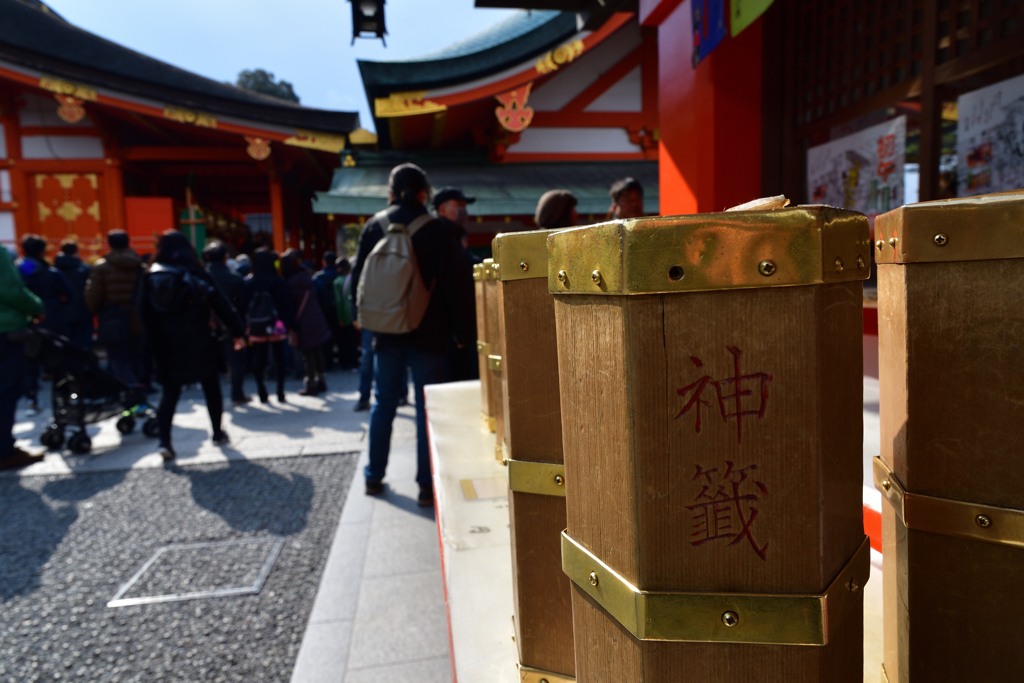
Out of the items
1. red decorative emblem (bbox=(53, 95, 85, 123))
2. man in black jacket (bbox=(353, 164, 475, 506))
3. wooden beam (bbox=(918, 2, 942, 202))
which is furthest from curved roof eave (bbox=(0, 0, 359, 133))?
wooden beam (bbox=(918, 2, 942, 202))

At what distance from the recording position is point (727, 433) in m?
0.51

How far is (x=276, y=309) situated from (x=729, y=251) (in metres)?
6.32

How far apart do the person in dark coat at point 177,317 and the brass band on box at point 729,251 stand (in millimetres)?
4142

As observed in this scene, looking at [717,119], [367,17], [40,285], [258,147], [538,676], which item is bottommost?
[538,676]

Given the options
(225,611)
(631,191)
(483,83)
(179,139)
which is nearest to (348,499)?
(225,611)

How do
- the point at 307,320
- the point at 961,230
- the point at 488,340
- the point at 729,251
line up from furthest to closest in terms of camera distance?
the point at 307,320 < the point at 488,340 < the point at 961,230 < the point at 729,251

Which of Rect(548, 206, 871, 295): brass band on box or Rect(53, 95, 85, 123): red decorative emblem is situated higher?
Rect(53, 95, 85, 123): red decorative emblem

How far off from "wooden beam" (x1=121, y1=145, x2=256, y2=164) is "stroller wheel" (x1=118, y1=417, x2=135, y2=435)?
6.49 m

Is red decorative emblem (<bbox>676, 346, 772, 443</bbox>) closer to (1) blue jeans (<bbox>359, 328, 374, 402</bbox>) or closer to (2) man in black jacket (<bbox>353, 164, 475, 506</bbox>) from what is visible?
(2) man in black jacket (<bbox>353, 164, 475, 506</bbox>)

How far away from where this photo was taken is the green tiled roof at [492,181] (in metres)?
7.30

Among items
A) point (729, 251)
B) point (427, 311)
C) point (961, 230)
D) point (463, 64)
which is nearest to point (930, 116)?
point (427, 311)

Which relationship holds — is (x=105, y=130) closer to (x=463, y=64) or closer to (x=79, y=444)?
(x=463, y=64)

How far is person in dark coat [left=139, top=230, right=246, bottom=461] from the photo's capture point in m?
3.97

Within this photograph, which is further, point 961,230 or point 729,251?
point 961,230
